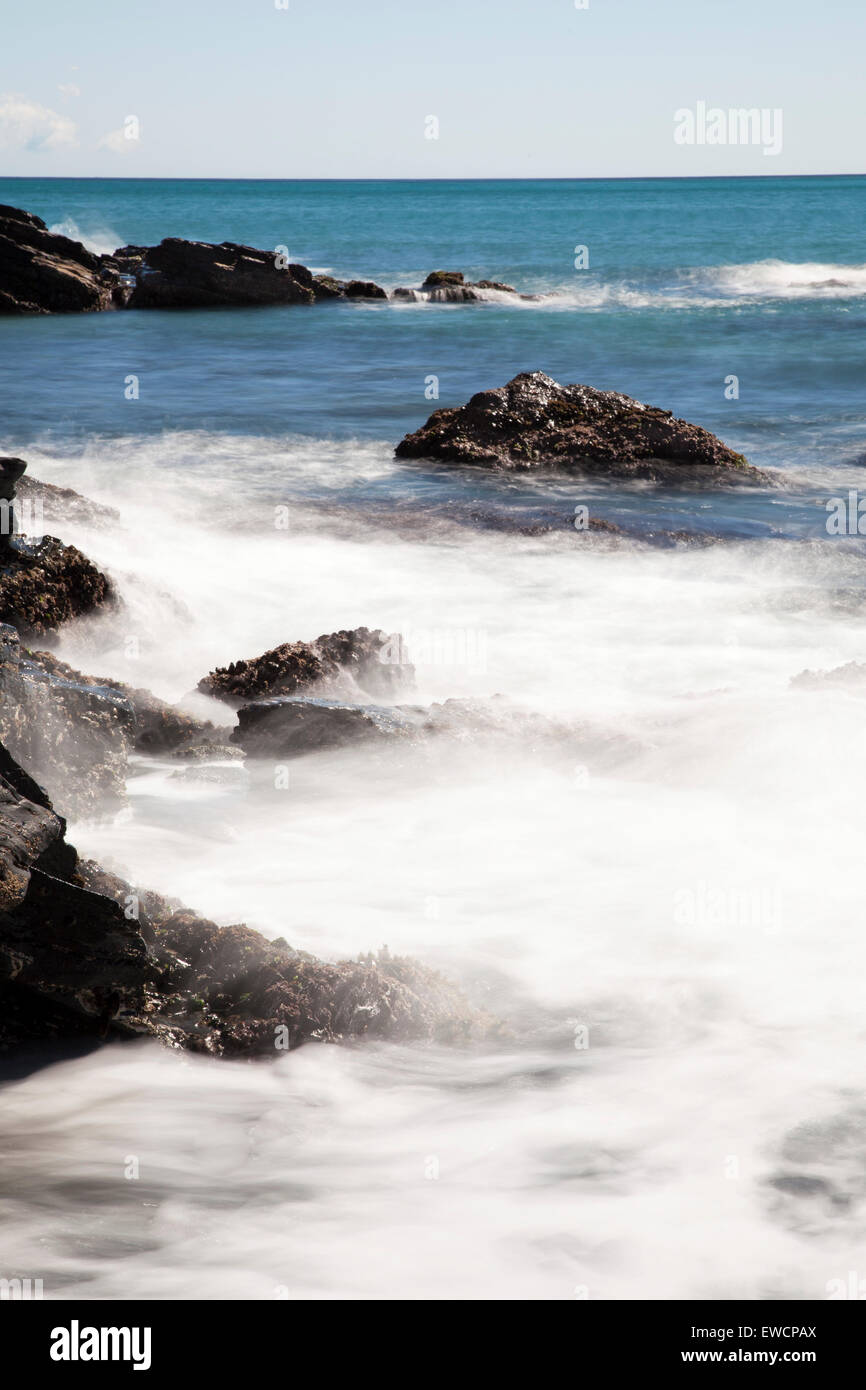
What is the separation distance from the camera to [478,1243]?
4297 mm

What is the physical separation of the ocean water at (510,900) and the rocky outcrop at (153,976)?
146mm

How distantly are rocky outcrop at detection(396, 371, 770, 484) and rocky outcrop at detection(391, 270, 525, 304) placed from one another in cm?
2411

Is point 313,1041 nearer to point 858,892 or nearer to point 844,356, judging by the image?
point 858,892

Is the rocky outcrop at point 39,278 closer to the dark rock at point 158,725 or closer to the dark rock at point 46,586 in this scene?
the dark rock at point 46,586

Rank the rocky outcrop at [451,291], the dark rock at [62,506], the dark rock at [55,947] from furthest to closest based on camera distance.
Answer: the rocky outcrop at [451,291] < the dark rock at [62,506] < the dark rock at [55,947]

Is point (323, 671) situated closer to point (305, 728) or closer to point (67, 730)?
point (305, 728)

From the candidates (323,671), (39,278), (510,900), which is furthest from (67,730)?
(39,278)

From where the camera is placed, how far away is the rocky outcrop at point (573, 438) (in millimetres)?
17156

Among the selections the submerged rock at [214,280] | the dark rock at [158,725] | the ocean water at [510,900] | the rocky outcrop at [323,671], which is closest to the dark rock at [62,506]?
the ocean water at [510,900]

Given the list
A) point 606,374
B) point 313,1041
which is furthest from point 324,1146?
point 606,374

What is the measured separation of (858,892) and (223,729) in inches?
170

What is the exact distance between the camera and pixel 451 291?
41.4m

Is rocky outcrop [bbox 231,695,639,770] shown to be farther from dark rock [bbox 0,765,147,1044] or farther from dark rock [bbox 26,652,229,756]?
dark rock [bbox 0,765,147,1044]

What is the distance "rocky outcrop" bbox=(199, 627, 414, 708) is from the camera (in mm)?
9016
